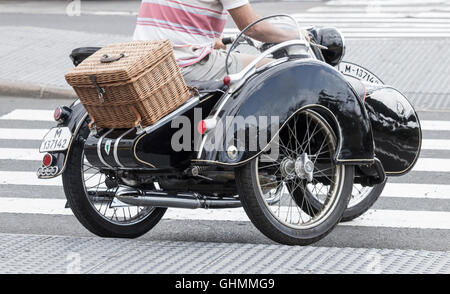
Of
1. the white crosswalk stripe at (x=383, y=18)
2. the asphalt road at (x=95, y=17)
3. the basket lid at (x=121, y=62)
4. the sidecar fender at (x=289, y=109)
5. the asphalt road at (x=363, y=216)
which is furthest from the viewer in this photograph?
the asphalt road at (x=95, y=17)

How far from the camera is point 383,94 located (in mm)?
5945

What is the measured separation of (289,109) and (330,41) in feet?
2.76

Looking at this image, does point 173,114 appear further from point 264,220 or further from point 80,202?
point 80,202

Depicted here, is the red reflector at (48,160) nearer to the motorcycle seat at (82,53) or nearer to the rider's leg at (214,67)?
the motorcycle seat at (82,53)

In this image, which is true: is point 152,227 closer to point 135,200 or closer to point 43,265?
point 135,200

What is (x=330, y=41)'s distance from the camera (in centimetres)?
580

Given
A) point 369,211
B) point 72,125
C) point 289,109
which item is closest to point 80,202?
point 72,125

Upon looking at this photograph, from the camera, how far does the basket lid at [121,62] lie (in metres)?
4.75

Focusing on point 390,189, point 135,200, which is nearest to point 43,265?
point 135,200

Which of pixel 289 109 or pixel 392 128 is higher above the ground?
pixel 289 109

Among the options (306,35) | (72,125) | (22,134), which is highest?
(306,35)

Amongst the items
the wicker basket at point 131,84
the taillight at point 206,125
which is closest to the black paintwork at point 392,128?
the taillight at point 206,125

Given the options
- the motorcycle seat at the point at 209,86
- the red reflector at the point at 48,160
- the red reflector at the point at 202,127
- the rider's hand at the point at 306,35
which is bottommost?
the red reflector at the point at 48,160

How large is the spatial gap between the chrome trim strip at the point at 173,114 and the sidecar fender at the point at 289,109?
0.12 m
